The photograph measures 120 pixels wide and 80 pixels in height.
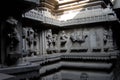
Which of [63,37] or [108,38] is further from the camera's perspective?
[63,37]

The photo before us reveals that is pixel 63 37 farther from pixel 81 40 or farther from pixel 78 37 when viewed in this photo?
pixel 81 40

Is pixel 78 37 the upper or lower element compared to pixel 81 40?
upper

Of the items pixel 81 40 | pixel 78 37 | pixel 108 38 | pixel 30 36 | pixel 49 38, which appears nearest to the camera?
pixel 30 36

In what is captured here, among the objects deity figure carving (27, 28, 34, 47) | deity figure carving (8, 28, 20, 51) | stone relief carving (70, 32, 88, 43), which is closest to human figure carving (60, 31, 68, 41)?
stone relief carving (70, 32, 88, 43)

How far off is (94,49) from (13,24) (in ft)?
19.8

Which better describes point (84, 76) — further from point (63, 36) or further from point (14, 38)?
point (14, 38)

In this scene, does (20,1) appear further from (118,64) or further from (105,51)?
(118,64)

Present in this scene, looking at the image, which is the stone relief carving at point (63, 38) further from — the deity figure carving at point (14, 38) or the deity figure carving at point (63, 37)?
the deity figure carving at point (14, 38)

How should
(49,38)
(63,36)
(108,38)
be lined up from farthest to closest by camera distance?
(63,36), (49,38), (108,38)

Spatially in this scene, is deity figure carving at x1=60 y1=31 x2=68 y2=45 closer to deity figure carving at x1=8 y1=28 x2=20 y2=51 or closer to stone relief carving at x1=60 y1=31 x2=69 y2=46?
stone relief carving at x1=60 y1=31 x2=69 y2=46

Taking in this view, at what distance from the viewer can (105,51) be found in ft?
27.2

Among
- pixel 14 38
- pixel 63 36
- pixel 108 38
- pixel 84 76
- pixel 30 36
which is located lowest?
pixel 84 76

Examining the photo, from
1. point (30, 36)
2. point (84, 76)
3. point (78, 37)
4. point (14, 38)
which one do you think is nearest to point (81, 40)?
point (78, 37)

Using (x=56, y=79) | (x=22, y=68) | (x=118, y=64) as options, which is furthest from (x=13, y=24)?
(x=118, y=64)
